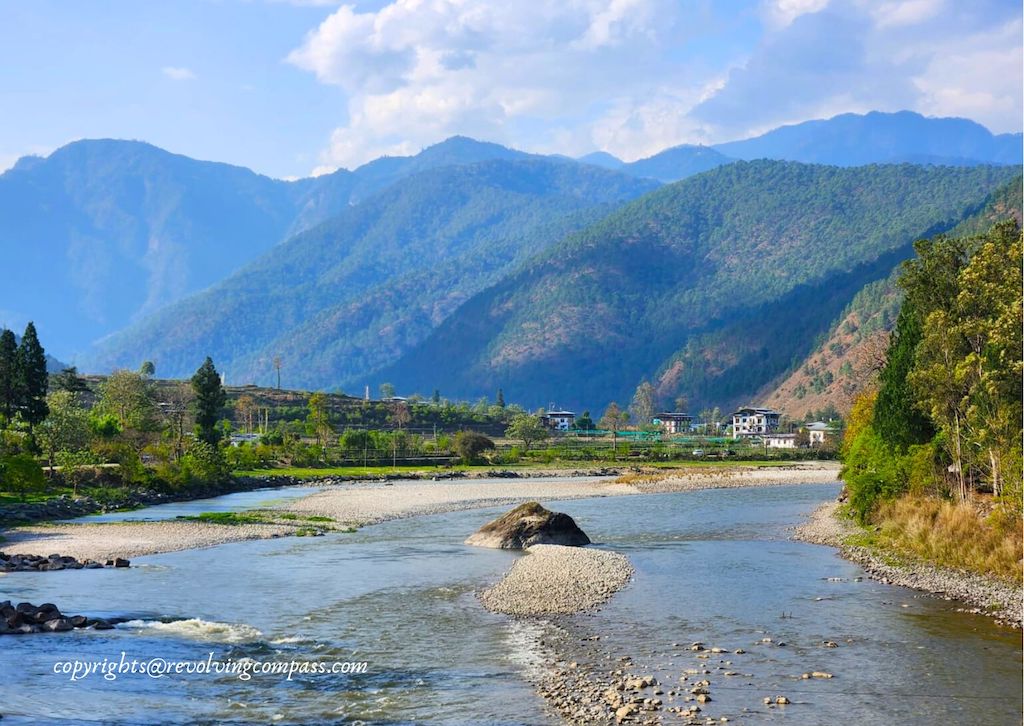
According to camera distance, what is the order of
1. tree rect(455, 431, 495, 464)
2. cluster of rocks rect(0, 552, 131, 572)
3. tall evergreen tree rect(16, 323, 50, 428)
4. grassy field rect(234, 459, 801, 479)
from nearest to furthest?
cluster of rocks rect(0, 552, 131, 572), tall evergreen tree rect(16, 323, 50, 428), grassy field rect(234, 459, 801, 479), tree rect(455, 431, 495, 464)

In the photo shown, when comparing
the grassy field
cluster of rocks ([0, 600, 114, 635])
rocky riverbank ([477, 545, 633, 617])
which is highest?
cluster of rocks ([0, 600, 114, 635])

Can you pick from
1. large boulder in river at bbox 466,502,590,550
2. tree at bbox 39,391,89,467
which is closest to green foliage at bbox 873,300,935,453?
large boulder in river at bbox 466,502,590,550

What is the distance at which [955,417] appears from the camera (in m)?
44.9

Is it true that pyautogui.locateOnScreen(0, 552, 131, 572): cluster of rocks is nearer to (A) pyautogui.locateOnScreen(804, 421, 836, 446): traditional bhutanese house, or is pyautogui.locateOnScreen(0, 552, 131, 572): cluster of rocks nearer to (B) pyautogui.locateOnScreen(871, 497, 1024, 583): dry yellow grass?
(B) pyautogui.locateOnScreen(871, 497, 1024, 583): dry yellow grass

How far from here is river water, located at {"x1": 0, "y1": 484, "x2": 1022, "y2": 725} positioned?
78.6 ft

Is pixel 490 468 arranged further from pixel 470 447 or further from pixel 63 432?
pixel 63 432

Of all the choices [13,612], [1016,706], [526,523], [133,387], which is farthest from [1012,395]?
[133,387]

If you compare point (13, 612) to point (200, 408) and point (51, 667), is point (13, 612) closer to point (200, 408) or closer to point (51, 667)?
point (51, 667)

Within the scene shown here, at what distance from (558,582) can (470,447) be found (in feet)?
355

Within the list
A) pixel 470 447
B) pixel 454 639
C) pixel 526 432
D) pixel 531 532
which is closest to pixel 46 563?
pixel 454 639

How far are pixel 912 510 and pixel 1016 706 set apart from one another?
26.5 meters

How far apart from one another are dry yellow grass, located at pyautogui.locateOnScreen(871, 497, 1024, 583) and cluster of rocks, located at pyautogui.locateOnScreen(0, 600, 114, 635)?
3276cm

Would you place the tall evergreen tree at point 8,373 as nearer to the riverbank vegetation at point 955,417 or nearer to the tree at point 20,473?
the tree at point 20,473

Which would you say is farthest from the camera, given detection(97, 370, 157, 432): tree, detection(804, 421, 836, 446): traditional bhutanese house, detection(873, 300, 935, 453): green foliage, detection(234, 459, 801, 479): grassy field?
detection(804, 421, 836, 446): traditional bhutanese house
